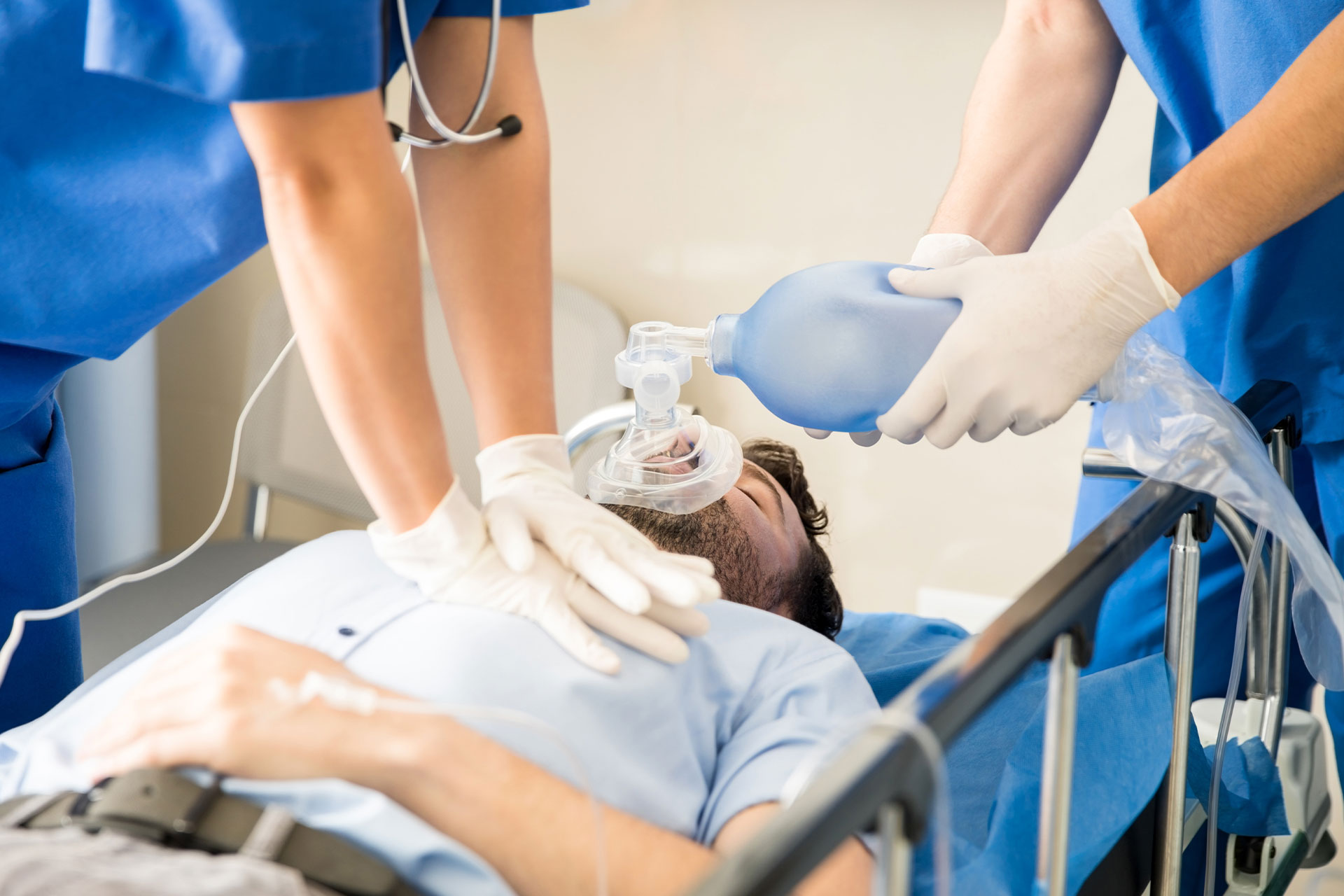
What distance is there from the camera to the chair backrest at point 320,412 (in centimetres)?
242

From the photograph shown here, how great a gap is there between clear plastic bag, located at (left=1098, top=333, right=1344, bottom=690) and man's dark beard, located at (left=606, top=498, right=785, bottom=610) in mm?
463

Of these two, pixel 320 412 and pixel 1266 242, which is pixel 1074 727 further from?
pixel 320 412

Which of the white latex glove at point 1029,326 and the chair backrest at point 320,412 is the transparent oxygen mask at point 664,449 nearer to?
the white latex glove at point 1029,326

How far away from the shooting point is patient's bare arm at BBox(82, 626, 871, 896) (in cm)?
78

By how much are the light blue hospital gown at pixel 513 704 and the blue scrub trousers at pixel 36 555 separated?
166 millimetres

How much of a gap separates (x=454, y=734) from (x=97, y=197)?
24.3 inches

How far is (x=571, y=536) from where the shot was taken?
93 centimetres

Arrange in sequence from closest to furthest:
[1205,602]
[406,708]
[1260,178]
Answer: [406,708] < [1260,178] < [1205,602]

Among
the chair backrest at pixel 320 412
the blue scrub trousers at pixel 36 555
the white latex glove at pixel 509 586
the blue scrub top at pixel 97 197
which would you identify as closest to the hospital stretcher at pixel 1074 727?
the white latex glove at pixel 509 586

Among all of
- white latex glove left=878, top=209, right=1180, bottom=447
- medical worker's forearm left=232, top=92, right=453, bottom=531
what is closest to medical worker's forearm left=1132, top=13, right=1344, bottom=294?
white latex glove left=878, top=209, right=1180, bottom=447

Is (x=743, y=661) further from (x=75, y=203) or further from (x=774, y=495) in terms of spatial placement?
(x=75, y=203)

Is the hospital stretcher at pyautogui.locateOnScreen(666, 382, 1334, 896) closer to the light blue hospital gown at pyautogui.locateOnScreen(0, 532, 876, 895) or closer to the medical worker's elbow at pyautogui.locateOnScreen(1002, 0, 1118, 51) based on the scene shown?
the light blue hospital gown at pyautogui.locateOnScreen(0, 532, 876, 895)

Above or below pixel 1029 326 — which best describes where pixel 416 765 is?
below

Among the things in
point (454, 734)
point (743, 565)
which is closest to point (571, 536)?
point (454, 734)
